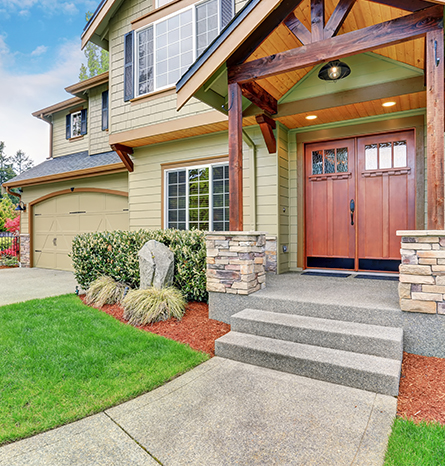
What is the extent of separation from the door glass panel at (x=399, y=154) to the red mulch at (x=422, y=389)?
124 inches

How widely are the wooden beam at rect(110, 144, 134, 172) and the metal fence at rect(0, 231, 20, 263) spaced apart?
676cm

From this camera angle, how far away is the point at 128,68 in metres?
6.80

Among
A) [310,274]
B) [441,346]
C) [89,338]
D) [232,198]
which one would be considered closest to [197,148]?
[232,198]

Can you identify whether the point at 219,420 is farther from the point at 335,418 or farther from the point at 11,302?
the point at 11,302

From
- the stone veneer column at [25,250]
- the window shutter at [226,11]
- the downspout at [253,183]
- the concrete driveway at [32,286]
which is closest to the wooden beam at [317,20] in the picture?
the downspout at [253,183]

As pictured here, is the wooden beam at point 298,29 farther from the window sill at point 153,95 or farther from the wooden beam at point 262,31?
the window sill at point 153,95

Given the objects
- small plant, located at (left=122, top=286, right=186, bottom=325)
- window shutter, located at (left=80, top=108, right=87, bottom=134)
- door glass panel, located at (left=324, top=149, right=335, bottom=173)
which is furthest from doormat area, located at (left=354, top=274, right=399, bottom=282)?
window shutter, located at (left=80, top=108, right=87, bottom=134)

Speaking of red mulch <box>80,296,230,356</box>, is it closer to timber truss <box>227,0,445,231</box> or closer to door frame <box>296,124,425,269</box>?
timber truss <box>227,0,445,231</box>

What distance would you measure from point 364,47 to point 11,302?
20.0 ft

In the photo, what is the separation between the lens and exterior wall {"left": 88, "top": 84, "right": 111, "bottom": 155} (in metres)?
9.60

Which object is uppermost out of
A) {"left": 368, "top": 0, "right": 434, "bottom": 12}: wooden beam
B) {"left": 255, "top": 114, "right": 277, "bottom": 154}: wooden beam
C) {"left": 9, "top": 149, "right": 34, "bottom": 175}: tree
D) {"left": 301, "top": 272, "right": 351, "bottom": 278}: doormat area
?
{"left": 9, "top": 149, "right": 34, "bottom": 175}: tree

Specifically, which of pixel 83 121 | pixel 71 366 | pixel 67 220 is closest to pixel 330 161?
pixel 71 366

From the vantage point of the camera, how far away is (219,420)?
83.1 inches

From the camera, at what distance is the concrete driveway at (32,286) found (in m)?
5.67
